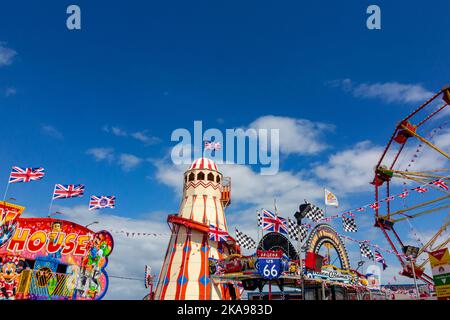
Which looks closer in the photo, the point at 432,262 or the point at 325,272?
the point at 432,262

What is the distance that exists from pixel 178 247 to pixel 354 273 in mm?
17115

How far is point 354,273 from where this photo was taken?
34.2 metres

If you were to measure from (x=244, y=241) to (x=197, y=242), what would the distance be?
472 cm

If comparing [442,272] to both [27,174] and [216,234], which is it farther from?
[27,174]

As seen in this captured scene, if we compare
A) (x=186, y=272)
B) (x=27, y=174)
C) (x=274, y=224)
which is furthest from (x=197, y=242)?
(x=27, y=174)

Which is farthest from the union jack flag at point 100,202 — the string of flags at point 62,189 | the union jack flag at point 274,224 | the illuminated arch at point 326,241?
the illuminated arch at point 326,241

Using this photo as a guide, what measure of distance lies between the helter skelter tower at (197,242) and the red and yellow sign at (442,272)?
65.4ft

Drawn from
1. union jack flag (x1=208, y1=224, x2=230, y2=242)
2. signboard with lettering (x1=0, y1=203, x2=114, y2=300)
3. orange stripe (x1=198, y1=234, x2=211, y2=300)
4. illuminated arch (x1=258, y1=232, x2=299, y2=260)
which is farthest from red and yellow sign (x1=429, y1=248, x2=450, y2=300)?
signboard with lettering (x1=0, y1=203, x2=114, y2=300)

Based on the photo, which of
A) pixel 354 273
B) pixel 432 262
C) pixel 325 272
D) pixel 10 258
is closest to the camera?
pixel 432 262

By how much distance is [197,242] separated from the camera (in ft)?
117

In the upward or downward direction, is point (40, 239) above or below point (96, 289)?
above
